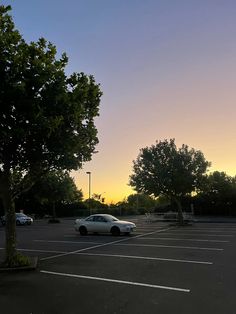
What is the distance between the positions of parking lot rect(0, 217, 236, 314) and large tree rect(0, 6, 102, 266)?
2.53 metres

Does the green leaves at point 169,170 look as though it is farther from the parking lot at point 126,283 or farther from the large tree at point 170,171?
the parking lot at point 126,283

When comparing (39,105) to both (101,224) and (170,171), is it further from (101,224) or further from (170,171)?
(170,171)

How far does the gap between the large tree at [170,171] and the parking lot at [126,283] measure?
1985cm

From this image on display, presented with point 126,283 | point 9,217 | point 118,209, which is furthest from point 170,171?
point 118,209

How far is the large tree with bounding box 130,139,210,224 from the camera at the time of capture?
39062 millimetres

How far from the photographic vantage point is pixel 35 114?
1331cm

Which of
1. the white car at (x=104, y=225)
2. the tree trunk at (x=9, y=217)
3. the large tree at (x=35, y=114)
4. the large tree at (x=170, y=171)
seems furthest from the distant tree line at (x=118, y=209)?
the tree trunk at (x=9, y=217)

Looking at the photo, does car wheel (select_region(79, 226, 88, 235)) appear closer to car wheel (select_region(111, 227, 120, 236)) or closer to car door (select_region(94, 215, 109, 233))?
car door (select_region(94, 215, 109, 233))

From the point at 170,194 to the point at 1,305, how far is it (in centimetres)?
3152

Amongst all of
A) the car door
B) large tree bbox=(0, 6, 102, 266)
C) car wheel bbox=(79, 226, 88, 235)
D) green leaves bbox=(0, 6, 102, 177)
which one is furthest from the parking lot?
car wheel bbox=(79, 226, 88, 235)

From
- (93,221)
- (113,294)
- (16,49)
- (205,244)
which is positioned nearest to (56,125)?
(16,49)

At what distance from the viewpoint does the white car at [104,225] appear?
28297 mm

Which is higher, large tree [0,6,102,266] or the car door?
large tree [0,6,102,266]

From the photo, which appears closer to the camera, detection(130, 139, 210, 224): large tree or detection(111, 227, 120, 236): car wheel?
detection(111, 227, 120, 236): car wheel
